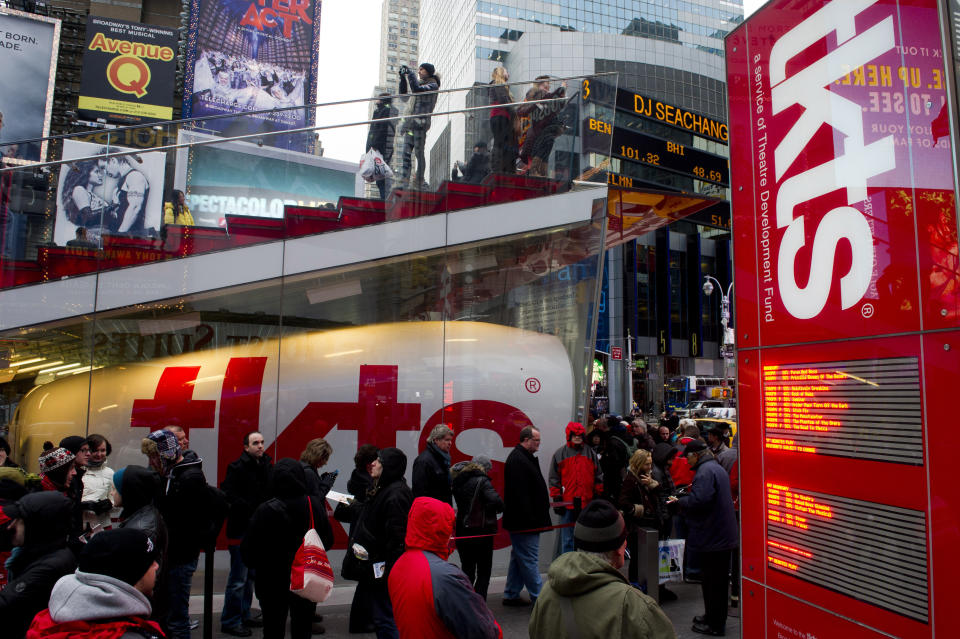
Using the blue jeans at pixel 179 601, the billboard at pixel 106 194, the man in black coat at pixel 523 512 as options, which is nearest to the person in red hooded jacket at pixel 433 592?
the blue jeans at pixel 179 601

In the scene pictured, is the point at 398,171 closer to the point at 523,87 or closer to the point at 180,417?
the point at 523,87

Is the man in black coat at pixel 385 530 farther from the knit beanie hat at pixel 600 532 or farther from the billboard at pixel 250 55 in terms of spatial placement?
the billboard at pixel 250 55

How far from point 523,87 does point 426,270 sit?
3113 millimetres

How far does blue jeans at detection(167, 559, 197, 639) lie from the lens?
524 centimetres

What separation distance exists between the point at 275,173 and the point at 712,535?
6.59 metres

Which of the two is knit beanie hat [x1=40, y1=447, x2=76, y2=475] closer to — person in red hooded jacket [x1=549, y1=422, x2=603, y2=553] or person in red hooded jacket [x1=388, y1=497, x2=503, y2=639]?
person in red hooded jacket [x1=388, y1=497, x2=503, y2=639]

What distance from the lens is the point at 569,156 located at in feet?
30.2

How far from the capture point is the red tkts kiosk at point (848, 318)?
2732mm

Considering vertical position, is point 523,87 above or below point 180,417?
above

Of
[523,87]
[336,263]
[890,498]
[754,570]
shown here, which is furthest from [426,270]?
[890,498]

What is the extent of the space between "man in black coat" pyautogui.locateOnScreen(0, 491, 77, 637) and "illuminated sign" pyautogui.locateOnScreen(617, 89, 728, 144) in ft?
138

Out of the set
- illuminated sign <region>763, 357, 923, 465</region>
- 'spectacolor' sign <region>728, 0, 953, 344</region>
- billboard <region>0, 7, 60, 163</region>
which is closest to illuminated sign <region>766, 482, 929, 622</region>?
illuminated sign <region>763, 357, 923, 465</region>

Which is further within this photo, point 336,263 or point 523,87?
point 523,87

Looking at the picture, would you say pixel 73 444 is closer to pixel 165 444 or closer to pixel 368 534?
pixel 165 444
